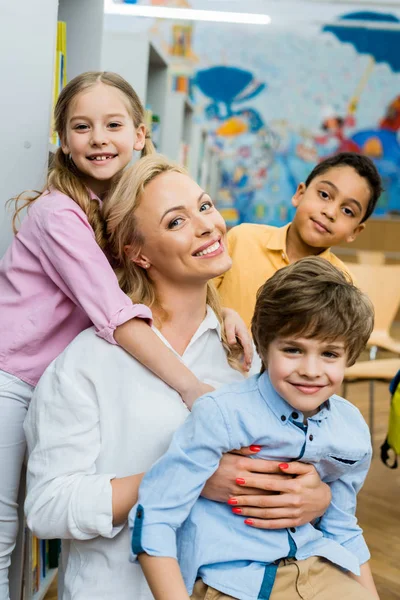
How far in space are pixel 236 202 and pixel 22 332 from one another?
319 inches

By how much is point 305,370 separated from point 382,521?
2.20 m

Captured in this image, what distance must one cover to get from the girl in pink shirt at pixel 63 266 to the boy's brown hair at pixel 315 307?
0.32 metres

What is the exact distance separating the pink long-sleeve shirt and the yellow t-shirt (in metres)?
0.62

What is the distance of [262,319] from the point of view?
1.26 metres

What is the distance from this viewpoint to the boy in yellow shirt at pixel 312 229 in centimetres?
215

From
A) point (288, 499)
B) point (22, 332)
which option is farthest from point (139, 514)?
point (22, 332)

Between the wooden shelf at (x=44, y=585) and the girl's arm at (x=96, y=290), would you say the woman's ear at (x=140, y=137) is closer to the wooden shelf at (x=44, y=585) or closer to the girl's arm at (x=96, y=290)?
the girl's arm at (x=96, y=290)

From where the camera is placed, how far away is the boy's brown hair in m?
1.20

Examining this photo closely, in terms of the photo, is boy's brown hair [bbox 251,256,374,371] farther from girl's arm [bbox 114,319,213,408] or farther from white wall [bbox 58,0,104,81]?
white wall [bbox 58,0,104,81]

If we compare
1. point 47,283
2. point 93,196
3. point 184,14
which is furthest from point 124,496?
point 184,14

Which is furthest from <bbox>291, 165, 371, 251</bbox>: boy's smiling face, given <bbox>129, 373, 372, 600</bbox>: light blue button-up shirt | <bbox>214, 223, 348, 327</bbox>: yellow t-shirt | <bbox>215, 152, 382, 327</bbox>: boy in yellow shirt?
<bbox>129, 373, 372, 600</bbox>: light blue button-up shirt

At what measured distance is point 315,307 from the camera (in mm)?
1193

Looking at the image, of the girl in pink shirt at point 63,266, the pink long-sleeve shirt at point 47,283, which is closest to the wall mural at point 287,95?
the girl in pink shirt at point 63,266

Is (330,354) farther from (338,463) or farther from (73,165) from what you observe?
(73,165)
